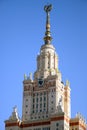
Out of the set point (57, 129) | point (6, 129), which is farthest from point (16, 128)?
point (57, 129)

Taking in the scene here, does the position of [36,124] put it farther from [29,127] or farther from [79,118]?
[79,118]

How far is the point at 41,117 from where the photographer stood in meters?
200

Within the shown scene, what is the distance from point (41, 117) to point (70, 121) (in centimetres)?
1202

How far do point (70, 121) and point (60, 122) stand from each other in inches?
391

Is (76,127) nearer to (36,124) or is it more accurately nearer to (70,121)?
(70,121)

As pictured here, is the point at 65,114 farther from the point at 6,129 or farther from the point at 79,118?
the point at 6,129

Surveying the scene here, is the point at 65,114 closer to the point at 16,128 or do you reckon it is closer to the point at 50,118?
the point at 50,118

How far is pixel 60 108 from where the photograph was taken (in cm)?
19475

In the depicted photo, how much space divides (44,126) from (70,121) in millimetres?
11595

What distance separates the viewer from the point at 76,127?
199375 mm

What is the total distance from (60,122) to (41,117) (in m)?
11.9

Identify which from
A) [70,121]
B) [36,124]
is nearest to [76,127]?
[70,121]

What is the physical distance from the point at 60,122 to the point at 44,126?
8081 mm

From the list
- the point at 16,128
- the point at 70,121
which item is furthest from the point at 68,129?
the point at 16,128
